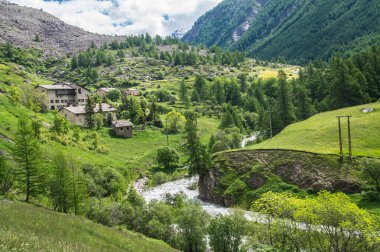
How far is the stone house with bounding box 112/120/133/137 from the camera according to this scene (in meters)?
111

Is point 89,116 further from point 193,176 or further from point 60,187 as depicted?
point 60,187

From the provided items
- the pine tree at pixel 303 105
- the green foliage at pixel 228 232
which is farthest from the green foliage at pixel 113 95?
the green foliage at pixel 228 232

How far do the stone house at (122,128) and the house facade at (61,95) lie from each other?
27560 millimetres

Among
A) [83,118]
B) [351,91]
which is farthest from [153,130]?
[351,91]

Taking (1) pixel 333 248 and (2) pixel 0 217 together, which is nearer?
(2) pixel 0 217

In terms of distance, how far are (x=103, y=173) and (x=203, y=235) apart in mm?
35999

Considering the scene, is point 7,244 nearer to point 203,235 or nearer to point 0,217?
point 0,217

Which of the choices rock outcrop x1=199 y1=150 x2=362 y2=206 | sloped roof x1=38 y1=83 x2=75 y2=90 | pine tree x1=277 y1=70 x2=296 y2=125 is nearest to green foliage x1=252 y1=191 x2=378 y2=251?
rock outcrop x1=199 y1=150 x2=362 y2=206

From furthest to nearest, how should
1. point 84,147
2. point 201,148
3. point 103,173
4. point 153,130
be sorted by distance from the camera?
point 153,130 < point 84,147 < point 201,148 < point 103,173

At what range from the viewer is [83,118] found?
11188cm

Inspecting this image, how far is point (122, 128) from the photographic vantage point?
112 meters

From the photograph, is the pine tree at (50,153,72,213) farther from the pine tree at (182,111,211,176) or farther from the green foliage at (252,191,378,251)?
the pine tree at (182,111,211,176)

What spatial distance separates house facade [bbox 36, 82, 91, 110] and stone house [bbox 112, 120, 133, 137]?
27.6 m

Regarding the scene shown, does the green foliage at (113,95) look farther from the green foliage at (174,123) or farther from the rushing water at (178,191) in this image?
the rushing water at (178,191)
